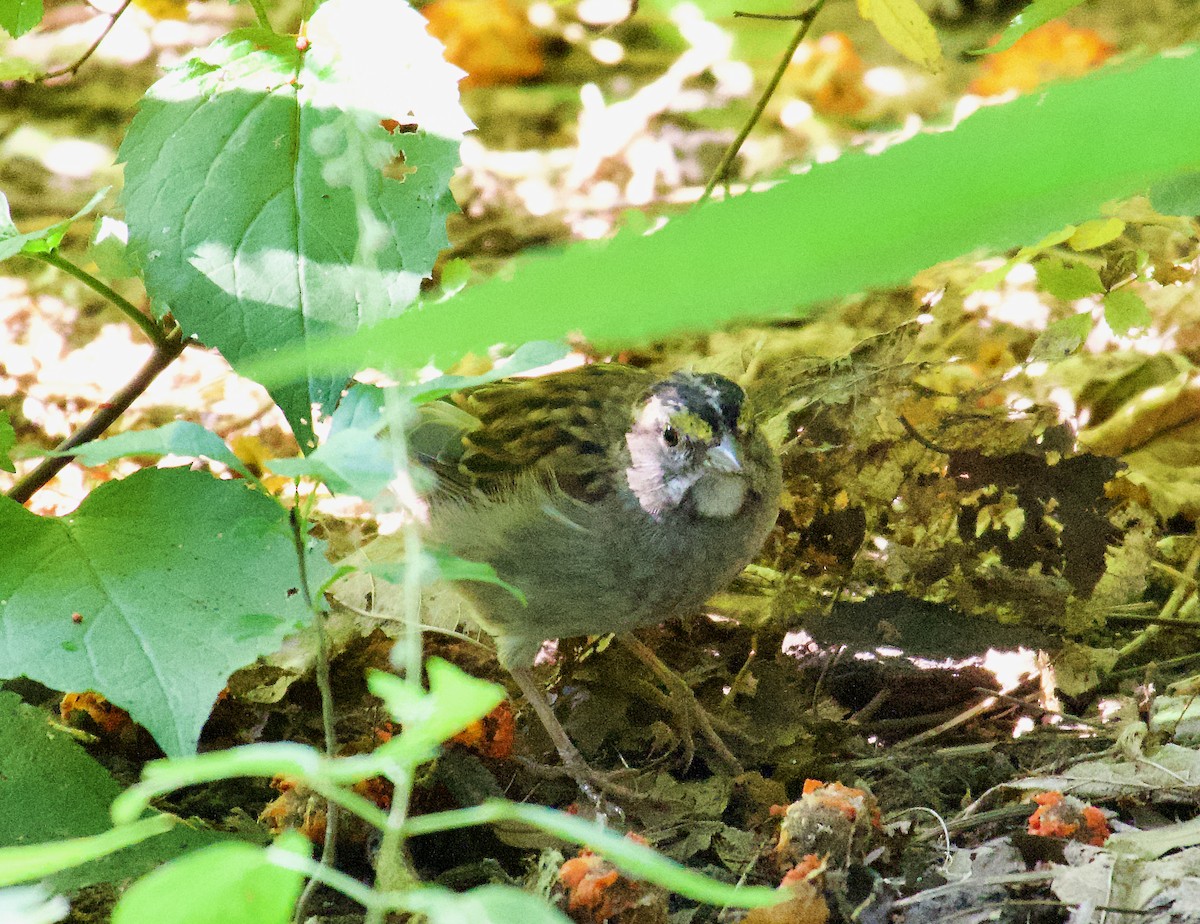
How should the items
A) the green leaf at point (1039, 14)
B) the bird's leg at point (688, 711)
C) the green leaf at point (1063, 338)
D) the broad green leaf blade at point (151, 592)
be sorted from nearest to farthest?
the broad green leaf blade at point (151, 592) < the green leaf at point (1039, 14) < the bird's leg at point (688, 711) < the green leaf at point (1063, 338)

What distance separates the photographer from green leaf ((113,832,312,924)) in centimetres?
75

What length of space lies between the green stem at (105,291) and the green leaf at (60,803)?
0.68 metres

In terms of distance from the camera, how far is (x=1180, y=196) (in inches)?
76.5

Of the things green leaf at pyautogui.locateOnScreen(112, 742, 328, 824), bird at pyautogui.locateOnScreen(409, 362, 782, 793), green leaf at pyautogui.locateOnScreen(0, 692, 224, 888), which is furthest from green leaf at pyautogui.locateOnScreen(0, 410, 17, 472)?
green leaf at pyautogui.locateOnScreen(112, 742, 328, 824)

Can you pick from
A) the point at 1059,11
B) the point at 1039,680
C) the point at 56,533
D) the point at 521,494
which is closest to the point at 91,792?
the point at 56,533

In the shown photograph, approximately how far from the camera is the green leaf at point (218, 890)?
75 cm

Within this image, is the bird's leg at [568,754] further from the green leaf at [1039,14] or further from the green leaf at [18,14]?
the green leaf at [18,14]

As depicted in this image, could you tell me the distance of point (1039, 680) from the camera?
8.48ft

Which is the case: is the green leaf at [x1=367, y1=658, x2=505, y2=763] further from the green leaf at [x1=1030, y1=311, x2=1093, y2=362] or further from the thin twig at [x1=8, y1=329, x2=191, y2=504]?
the green leaf at [x1=1030, y1=311, x2=1093, y2=362]

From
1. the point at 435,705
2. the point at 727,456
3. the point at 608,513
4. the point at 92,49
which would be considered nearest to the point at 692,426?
the point at 727,456

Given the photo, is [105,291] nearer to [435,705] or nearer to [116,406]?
[116,406]

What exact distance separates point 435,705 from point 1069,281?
238 centimetres

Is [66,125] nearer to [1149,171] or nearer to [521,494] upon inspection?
[521,494]

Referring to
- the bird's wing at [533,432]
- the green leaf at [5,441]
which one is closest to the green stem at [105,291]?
the green leaf at [5,441]
